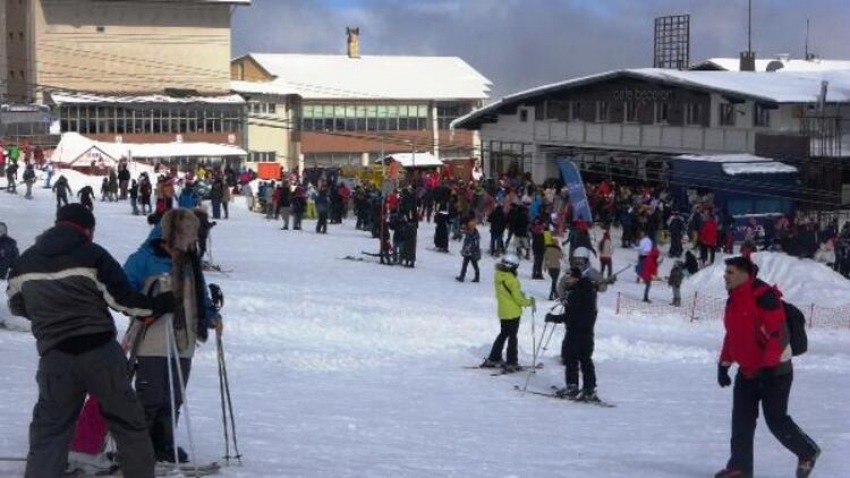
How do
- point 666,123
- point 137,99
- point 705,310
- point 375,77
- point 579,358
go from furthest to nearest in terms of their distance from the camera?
point 375,77 < point 137,99 < point 666,123 < point 705,310 < point 579,358

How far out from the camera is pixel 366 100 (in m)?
78.9

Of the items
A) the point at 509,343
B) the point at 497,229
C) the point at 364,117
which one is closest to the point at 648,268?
the point at 497,229

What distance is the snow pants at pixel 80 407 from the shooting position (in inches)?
213

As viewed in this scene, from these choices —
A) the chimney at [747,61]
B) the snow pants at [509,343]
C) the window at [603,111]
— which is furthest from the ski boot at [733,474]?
the chimney at [747,61]

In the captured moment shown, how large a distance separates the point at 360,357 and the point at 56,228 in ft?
27.7

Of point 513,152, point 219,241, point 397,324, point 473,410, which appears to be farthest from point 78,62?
point 473,410

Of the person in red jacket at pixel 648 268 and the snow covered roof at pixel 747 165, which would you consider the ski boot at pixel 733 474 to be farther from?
the snow covered roof at pixel 747 165

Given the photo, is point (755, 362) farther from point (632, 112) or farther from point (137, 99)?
point (137, 99)

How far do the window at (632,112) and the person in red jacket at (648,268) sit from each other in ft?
69.1

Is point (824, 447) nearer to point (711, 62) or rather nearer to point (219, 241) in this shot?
point (219, 241)

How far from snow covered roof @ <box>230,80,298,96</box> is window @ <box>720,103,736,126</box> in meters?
41.4

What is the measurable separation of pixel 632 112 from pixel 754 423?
36882 millimetres

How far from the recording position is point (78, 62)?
71.1 m

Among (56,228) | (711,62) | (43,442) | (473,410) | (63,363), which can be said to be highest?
(711,62)
